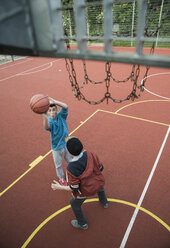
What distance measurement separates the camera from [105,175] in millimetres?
4684

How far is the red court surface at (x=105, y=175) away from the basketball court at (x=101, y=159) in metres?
0.02

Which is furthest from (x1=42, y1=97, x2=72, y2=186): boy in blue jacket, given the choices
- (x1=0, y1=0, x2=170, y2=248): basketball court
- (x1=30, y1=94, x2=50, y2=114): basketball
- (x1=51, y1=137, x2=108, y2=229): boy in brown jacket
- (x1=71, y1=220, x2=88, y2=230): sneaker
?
(x1=71, y1=220, x2=88, y2=230): sneaker

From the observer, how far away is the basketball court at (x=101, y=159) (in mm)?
2098

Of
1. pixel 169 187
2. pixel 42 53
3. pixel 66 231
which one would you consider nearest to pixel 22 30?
pixel 42 53

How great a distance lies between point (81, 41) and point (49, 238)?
3.35 m

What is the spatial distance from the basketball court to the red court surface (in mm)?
17

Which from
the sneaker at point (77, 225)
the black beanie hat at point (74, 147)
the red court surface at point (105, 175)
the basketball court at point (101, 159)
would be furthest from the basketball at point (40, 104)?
the sneaker at point (77, 225)

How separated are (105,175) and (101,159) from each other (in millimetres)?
593

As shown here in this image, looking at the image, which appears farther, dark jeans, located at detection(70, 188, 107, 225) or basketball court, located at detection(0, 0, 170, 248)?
dark jeans, located at detection(70, 188, 107, 225)

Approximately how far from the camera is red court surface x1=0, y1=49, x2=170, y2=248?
3496mm

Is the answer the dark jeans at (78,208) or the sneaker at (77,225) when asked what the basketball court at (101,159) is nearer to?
the sneaker at (77,225)

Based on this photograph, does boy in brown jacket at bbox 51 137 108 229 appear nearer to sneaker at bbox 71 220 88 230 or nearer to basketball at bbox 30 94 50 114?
sneaker at bbox 71 220 88 230

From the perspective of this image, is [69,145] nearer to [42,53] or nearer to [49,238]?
[42,53]

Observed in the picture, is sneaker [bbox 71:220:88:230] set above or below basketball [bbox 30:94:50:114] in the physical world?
below
